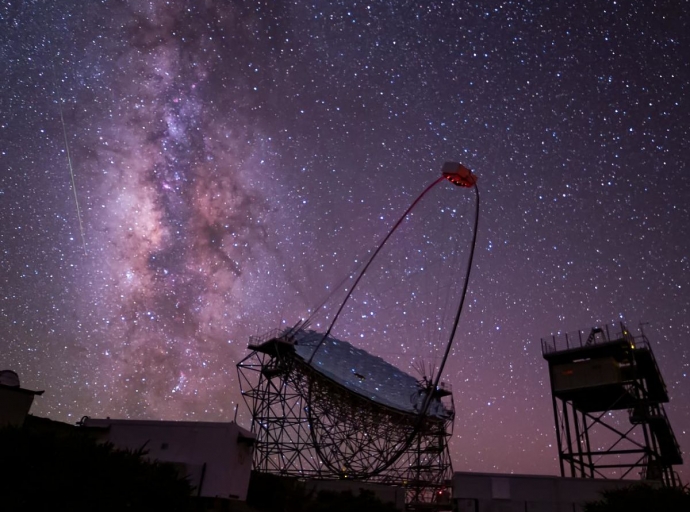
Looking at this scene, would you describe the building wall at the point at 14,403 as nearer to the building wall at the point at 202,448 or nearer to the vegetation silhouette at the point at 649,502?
the building wall at the point at 202,448

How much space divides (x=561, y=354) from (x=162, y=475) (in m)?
27.3

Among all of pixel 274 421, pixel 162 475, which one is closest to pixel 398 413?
pixel 274 421

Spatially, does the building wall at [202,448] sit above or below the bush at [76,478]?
above

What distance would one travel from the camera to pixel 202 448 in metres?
24.4

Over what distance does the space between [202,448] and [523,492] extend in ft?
49.1

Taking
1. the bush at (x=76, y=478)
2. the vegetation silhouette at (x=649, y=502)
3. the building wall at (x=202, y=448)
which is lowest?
the bush at (x=76, y=478)

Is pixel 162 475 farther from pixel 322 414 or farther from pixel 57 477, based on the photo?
pixel 322 414

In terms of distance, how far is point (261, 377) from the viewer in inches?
1650

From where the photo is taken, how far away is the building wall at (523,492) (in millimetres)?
26016

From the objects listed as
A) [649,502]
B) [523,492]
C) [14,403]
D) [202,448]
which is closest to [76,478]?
[649,502]

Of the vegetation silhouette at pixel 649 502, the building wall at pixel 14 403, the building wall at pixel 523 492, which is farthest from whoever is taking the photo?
the building wall at pixel 523 492

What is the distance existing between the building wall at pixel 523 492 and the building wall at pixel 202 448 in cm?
1088

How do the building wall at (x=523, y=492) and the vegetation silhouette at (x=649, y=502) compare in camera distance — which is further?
the building wall at (x=523, y=492)

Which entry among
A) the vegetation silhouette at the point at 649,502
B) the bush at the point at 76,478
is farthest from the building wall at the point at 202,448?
the bush at the point at 76,478
